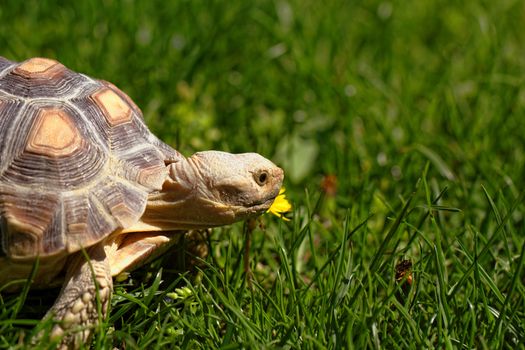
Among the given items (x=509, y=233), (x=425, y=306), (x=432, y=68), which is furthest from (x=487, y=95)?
(x=425, y=306)

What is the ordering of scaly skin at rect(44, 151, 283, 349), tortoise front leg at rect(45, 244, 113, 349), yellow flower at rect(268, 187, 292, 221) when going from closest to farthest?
tortoise front leg at rect(45, 244, 113, 349) → scaly skin at rect(44, 151, 283, 349) → yellow flower at rect(268, 187, 292, 221)

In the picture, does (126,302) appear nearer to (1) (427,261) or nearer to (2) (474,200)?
(1) (427,261)

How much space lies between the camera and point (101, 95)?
3170 mm

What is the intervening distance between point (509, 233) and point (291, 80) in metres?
2.06

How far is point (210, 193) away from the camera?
9.97 ft

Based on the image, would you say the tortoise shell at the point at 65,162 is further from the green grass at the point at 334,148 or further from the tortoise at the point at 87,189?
the green grass at the point at 334,148

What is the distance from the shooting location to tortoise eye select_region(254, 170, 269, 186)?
307cm

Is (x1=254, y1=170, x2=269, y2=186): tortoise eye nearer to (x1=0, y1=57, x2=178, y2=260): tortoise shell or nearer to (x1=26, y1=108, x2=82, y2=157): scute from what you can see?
(x1=0, y1=57, x2=178, y2=260): tortoise shell

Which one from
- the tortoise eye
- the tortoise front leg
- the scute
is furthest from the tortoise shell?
the tortoise eye

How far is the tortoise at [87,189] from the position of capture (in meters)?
2.77

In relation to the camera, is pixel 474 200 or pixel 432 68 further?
pixel 432 68

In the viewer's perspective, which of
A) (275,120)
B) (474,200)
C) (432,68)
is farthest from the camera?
(432,68)

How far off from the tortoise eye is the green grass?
10.8 inches

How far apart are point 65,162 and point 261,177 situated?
797mm
